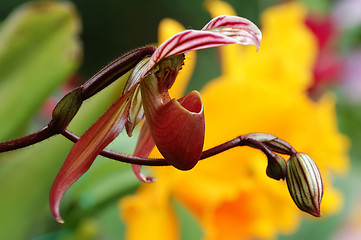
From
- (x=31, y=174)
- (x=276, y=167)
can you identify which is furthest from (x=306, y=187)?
(x=31, y=174)

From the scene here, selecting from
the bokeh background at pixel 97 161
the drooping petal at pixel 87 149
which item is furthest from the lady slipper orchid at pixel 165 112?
the bokeh background at pixel 97 161

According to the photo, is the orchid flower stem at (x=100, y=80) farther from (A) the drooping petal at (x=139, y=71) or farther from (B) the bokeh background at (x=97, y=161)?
(B) the bokeh background at (x=97, y=161)

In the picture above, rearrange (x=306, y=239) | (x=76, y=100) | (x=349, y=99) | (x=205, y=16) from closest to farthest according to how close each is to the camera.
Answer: (x=76, y=100) < (x=306, y=239) < (x=349, y=99) < (x=205, y=16)

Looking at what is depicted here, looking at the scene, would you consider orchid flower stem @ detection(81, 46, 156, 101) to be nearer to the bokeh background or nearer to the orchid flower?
the orchid flower

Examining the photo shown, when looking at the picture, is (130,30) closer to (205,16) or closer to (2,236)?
(205,16)

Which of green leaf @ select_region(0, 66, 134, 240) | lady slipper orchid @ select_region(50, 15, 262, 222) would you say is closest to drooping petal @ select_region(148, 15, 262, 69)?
lady slipper orchid @ select_region(50, 15, 262, 222)

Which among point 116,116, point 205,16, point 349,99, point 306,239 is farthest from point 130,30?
point 116,116

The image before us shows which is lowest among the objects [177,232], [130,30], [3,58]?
[130,30]

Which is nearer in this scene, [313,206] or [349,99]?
[313,206]
